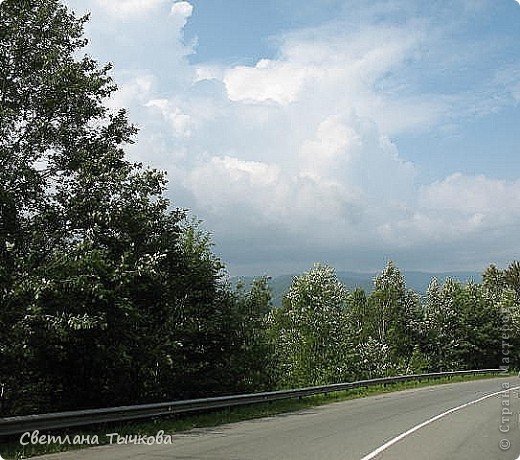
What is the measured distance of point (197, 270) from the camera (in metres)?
23.2

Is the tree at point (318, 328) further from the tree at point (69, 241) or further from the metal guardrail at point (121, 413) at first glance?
the tree at point (69, 241)

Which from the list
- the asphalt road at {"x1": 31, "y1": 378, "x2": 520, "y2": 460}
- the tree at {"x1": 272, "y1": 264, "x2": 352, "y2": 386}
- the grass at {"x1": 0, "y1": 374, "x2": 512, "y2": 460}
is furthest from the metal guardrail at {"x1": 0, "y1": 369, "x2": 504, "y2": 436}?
the tree at {"x1": 272, "y1": 264, "x2": 352, "y2": 386}

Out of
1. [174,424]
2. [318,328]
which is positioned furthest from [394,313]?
[174,424]

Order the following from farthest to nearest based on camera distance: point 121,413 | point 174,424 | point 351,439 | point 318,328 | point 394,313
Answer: point 394,313
point 318,328
point 174,424
point 121,413
point 351,439

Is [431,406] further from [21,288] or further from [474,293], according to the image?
[474,293]

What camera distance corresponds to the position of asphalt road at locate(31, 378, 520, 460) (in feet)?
37.8

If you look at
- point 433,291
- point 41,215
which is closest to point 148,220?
point 41,215

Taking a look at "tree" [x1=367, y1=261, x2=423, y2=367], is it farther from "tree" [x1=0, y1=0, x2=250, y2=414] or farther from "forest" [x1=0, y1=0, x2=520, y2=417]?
"tree" [x1=0, y1=0, x2=250, y2=414]

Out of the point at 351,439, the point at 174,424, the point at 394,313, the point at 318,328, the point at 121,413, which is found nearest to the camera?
the point at 351,439

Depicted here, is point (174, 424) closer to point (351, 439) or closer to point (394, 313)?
point (351, 439)

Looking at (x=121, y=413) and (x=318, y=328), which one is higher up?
(x=318, y=328)

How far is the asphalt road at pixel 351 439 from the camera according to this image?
11.5m

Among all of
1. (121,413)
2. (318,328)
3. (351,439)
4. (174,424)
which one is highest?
(318,328)

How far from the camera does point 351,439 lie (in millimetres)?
13766
